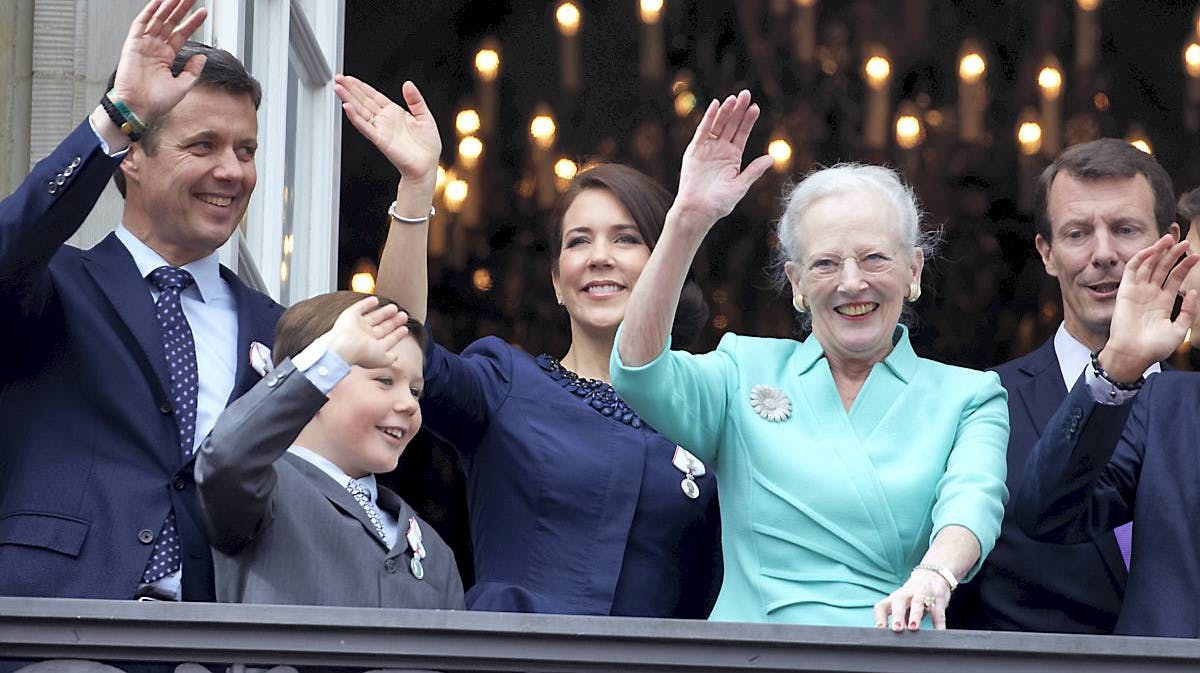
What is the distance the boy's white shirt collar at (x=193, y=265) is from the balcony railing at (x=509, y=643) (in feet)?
2.78

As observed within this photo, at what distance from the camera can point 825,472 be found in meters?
4.28

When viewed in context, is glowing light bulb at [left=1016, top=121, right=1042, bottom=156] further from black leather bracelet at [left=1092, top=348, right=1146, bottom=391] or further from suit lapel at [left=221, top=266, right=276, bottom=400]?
suit lapel at [left=221, top=266, right=276, bottom=400]

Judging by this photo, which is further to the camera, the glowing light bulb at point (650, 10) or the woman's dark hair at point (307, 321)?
the glowing light bulb at point (650, 10)

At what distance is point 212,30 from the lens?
5.46 metres

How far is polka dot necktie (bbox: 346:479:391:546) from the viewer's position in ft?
14.0

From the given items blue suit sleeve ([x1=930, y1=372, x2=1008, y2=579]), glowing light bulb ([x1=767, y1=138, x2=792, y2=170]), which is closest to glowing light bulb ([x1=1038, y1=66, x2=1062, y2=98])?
glowing light bulb ([x1=767, y1=138, x2=792, y2=170])

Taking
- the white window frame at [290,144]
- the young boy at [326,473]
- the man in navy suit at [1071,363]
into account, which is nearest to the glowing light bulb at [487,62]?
the white window frame at [290,144]

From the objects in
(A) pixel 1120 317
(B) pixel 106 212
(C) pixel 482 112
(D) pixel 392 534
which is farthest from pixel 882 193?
(C) pixel 482 112

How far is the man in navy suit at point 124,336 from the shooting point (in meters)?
4.11

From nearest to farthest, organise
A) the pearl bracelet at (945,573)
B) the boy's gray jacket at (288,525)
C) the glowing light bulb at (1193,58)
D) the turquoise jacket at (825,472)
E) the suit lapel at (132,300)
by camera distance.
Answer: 1. the boy's gray jacket at (288,525)
2. the pearl bracelet at (945,573)
3. the turquoise jacket at (825,472)
4. the suit lapel at (132,300)
5. the glowing light bulb at (1193,58)

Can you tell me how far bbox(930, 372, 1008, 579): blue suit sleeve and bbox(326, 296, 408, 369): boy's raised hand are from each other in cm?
106

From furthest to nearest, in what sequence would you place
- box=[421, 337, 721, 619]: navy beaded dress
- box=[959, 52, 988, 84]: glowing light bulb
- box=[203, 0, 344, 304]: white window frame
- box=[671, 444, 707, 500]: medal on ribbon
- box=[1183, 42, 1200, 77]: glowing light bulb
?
1. box=[959, 52, 988, 84]: glowing light bulb
2. box=[1183, 42, 1200, 77]: glowing light bulb
3. box=[203, 0, 344, 304]: white window frame
4. box=[671, 444, 707, 500]: medal on ribbon
5. box=[421, 337, 721, 619]: navy beaded dress

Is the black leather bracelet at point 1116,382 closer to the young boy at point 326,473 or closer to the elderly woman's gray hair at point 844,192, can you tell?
the elderly woman's gray hair at point 844,192

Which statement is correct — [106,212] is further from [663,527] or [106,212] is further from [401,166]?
[663,527]
